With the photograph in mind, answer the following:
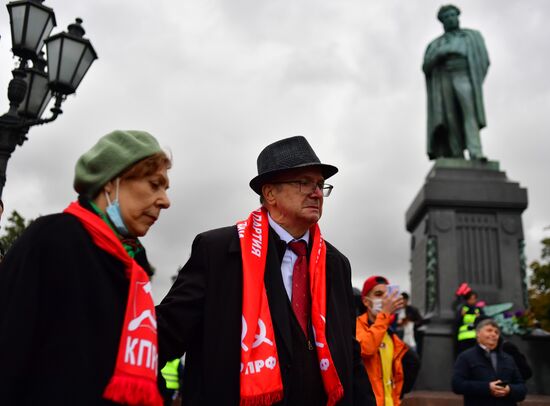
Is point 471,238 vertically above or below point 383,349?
above

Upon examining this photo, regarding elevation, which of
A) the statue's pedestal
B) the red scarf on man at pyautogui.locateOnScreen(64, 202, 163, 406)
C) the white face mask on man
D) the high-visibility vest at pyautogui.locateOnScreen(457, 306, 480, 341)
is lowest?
the red scarf on man at pyautogui.locateOnScreen(64, 202, 163, 406)

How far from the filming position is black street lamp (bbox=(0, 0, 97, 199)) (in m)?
5.87

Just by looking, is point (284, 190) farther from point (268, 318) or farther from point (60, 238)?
point (60, 238)

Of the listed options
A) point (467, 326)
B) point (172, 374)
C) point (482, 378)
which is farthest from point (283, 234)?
point (172, 374)

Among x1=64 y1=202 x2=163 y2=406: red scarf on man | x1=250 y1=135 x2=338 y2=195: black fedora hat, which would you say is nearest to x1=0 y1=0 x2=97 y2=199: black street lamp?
x1=250 y1=135 x2=338 y2=195: black fedora hat

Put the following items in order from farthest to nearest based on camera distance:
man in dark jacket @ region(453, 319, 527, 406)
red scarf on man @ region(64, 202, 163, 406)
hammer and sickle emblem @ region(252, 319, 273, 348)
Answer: man in dark jacket @ region(453, 319, 527, 406), hammer and sickle emblem @ region(252, 319, 273, 348), red scarf on man @ region(64, 202, 163, 406)

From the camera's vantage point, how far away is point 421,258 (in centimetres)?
1243

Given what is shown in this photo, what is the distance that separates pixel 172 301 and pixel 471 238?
9796mm

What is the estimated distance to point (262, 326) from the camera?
9.41ft

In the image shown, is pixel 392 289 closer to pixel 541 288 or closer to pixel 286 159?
pixel 286 159

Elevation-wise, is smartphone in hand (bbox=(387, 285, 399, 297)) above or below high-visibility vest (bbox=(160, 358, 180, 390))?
above

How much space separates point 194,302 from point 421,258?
10.2 m

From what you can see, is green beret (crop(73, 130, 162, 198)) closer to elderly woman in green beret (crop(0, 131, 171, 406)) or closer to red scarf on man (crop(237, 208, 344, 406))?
elderly woman in green beret (crop(0, 131, 171, 406))

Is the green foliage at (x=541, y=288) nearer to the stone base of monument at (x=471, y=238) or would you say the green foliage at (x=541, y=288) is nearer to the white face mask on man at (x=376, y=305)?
the stone base of monument at (x=471, y=238)
